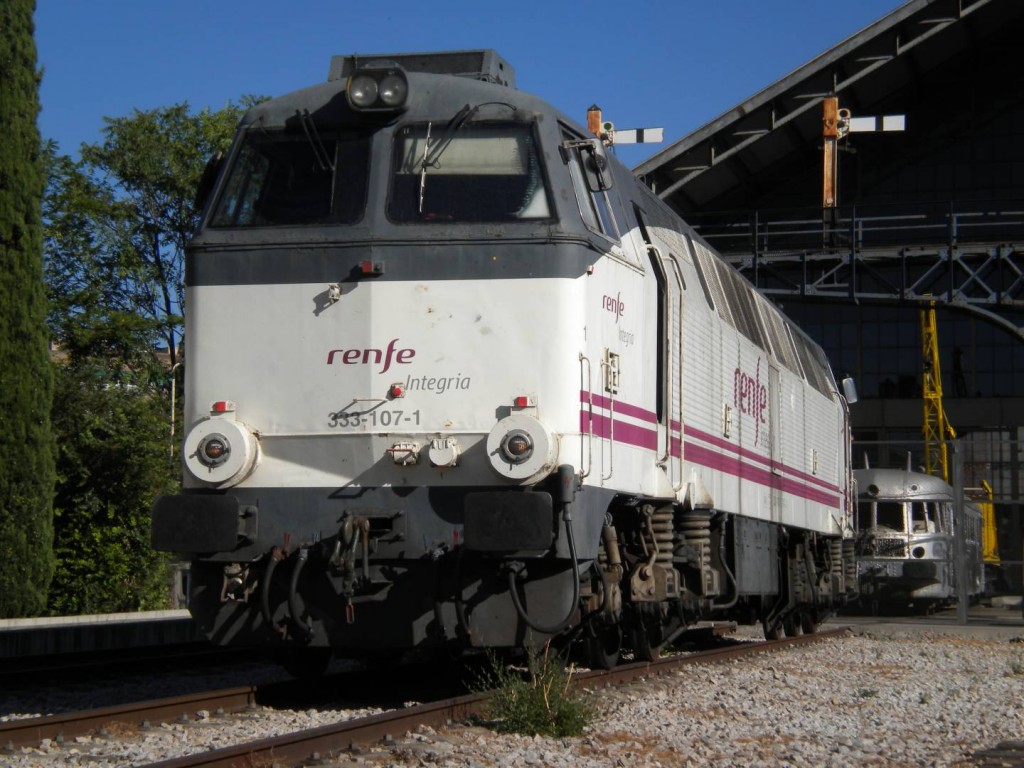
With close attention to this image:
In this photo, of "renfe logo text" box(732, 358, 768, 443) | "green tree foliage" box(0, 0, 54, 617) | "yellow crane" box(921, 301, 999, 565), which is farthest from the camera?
"yellow crane" box(921, 301, 999, 565)

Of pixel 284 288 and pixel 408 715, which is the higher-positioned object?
pixel 284 288

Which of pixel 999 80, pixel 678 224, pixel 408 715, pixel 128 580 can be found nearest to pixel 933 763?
pixel 408 715

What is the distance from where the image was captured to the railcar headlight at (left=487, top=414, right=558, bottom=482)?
8055 millimetres

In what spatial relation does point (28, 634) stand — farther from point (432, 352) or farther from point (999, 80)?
point (999, 80)

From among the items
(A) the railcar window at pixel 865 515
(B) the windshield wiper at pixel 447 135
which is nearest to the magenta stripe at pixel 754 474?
(B) the windshield wiper at pixel 447 135

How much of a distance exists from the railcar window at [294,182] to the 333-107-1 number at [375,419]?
123 cm

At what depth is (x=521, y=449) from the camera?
26.5ft

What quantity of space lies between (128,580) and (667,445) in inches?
460

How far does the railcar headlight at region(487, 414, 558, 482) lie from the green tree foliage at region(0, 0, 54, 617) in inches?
411

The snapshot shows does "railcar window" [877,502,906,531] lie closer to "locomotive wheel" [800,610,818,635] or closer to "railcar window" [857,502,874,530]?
"railcar window" [857,502,874,530]

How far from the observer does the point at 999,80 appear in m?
36.6

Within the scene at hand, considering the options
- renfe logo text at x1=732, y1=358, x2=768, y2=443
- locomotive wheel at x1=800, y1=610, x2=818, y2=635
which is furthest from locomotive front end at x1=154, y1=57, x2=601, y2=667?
locomotive wheel at x1=800, y1=610, x2=818, y2=635

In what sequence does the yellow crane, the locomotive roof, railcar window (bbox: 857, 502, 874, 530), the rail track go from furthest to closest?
the yellow crane → railcar window (bbox: 857, 502, 874, 530) → the locomotive roof → the rail track

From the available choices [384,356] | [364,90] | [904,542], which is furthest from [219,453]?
[904,542]
